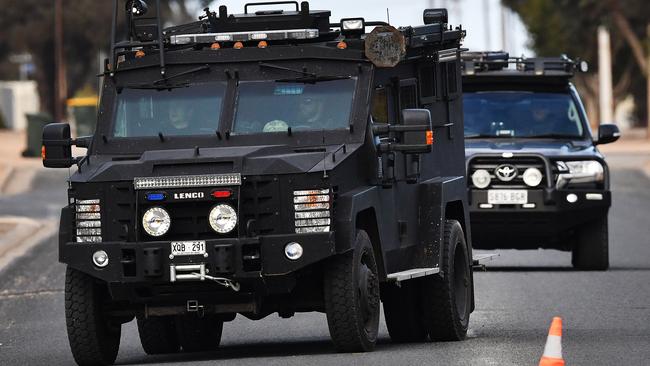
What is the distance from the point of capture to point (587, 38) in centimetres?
7488

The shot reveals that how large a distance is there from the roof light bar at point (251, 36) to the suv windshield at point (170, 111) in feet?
1.14

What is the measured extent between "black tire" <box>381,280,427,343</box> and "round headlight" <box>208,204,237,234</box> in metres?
2.54

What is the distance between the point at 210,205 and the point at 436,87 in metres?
3.30

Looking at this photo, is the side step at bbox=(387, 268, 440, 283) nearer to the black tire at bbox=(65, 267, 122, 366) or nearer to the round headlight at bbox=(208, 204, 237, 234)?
the round headlight at bbox=(208, 204, 237, 234)

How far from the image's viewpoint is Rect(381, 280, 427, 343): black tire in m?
14.1

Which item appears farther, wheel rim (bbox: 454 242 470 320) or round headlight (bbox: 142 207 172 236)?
wheel rim (bbox: 454 242 470 320)

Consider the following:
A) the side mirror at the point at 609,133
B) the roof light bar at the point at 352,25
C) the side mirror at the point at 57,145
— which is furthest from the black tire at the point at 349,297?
the side mirror at the point at 609,133

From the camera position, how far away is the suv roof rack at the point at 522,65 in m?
20.8

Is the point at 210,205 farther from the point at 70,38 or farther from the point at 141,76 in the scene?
the point at 70,38

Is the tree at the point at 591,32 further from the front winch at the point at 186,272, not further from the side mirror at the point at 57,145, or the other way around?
the front winch at the point at 186,272

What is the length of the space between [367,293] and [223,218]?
1.16 m

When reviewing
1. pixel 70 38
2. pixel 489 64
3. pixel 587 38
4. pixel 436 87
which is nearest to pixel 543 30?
pixel 587 38

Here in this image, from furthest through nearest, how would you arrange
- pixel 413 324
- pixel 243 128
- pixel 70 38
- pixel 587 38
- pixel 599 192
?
pixel 70 38, pixel 587 38, pixel 599 192, pixel 413 324, pixel 243 128

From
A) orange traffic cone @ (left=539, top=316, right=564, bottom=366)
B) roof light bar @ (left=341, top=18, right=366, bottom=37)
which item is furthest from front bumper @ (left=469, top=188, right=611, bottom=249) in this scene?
orange traffic cone @ (left=539, top=316, right=564, bottom=366)
